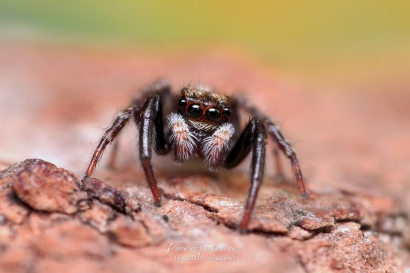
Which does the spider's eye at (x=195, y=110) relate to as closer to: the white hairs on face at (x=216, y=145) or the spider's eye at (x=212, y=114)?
the spider's eye at (x=212, y=114)

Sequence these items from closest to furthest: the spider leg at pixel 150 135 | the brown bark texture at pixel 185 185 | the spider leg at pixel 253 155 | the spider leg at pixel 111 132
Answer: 1. the brown bark texture at pixel 185 185
2. the spider leg at pixel 253 155
3. the spider leg at pixel 150 135
4. the spider leg at pixel 111 132

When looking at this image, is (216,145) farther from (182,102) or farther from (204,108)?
(182,102)

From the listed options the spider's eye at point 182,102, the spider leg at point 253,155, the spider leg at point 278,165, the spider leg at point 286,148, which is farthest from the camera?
the spider leg at point 278,165

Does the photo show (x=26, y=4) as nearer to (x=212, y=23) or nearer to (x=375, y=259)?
(x=212, y=23)

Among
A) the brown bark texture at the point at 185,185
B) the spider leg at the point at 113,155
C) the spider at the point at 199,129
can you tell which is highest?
the spider at the point at 199,129

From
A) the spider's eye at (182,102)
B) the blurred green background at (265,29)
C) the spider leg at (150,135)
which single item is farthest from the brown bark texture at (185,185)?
the blurred green background at (265,29)

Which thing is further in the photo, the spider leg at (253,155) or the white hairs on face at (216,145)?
the white hairs on face at (216,145)

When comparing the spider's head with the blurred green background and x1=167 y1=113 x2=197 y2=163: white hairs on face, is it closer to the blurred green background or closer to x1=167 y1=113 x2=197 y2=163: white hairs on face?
x1=167 y1=113 x2=197 y2=163: white hairs on face

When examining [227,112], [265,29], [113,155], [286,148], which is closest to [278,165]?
[286,148]

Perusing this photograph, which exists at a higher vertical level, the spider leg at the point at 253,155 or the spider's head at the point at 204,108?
the spider's head at the point at 204,108

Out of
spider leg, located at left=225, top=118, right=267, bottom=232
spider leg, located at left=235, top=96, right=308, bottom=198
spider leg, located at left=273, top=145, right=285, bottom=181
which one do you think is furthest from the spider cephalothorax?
spider leg, located at left=273, top=145, right=285, bottom=181
